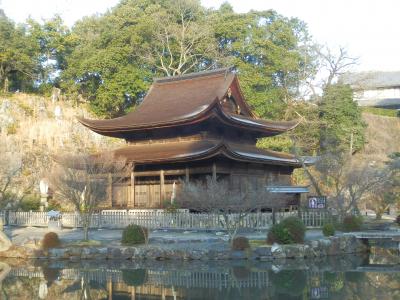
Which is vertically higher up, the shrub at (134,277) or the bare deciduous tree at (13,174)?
the bare deciduous tree at (13,174)

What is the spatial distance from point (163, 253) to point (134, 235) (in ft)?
5.74

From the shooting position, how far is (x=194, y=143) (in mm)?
33906

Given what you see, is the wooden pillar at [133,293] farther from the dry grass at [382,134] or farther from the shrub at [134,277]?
the dry grass at [382,134]

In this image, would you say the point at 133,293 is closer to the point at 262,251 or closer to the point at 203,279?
the point at 203,279

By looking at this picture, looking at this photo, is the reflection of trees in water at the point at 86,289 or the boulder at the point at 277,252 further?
the boulder at the point at 277,252

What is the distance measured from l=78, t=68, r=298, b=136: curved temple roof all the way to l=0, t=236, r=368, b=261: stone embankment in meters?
12.1

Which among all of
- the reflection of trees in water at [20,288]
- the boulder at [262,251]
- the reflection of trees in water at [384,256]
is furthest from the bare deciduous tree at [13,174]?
the reflection of trees in water at [384,256]

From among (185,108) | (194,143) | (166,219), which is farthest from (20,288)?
(185,108)

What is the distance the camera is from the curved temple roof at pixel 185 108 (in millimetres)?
34156

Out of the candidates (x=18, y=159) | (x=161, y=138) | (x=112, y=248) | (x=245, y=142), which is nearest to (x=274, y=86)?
(x=245, y=142)

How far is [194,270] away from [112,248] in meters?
4.38

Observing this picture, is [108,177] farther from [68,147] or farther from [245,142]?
[68,147]

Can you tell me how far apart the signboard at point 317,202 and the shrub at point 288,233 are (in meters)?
4.78

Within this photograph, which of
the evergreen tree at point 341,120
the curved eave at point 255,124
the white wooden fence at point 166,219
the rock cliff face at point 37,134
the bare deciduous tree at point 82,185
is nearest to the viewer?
the bare deciduous tree at point 82,185
